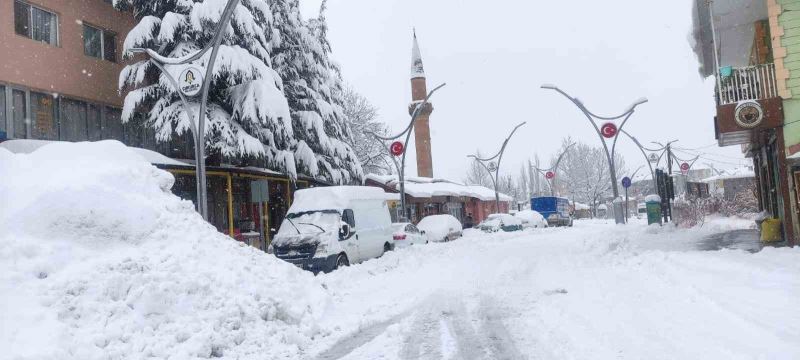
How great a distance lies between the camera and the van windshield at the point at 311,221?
14805 millimetres

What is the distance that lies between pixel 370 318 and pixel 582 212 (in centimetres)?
7765

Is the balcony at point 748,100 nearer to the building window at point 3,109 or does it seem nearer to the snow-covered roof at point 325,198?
the snow-covered roof at point 325,198

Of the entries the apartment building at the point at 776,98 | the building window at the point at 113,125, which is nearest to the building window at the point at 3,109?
the building window at the point at 113,125

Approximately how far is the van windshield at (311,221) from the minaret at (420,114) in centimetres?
3552

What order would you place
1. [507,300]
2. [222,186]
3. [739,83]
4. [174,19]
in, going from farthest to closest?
[222,186]
[174,19]
[739,83]
[507,300]

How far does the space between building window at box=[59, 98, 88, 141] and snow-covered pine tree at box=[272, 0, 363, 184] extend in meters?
7.80

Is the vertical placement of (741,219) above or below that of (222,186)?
below

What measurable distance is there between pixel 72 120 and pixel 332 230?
10.8 meters

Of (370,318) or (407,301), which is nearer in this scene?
(370,318)

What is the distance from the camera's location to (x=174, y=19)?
18578mm

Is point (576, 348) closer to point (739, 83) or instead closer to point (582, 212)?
point (739, 83)

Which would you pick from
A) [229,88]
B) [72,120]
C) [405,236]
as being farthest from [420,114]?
[72,120]

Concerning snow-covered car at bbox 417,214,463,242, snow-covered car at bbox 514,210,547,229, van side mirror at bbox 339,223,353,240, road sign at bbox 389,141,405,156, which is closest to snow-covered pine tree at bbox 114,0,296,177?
van side mirror at bbox 339,223,353,240

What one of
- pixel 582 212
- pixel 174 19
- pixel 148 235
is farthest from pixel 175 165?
pixel 582 212
